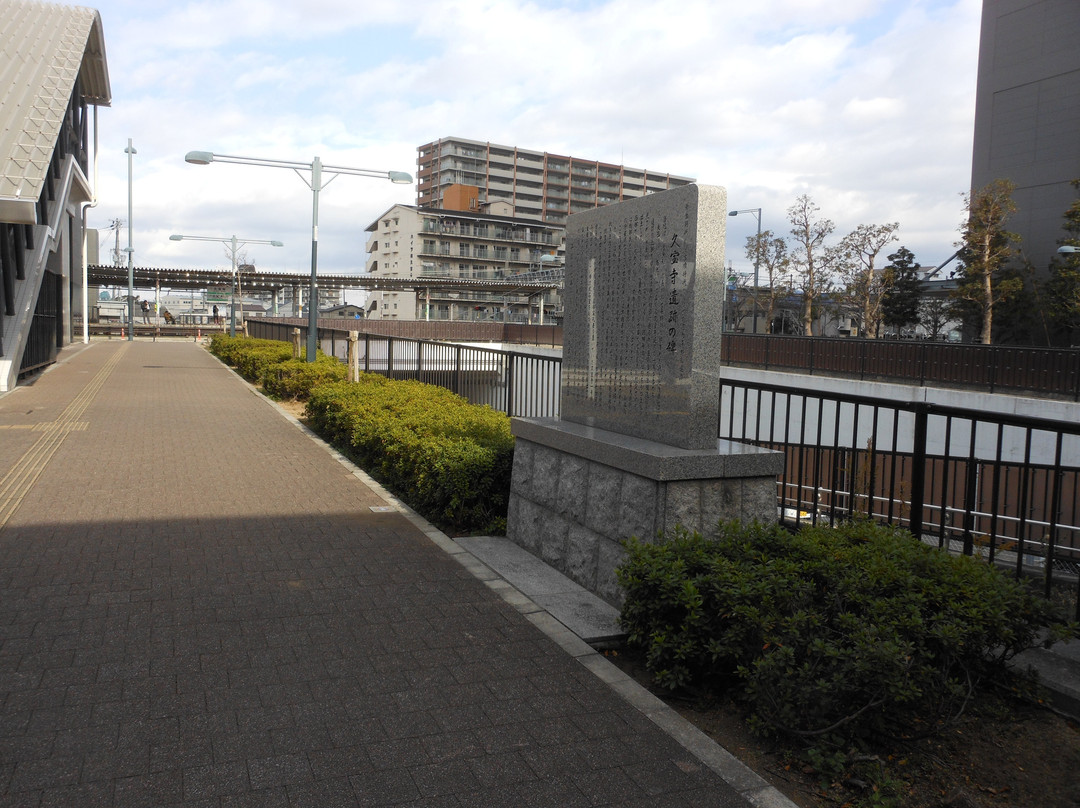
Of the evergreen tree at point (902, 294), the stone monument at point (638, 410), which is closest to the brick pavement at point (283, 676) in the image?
the stone monument at point (638, 410)

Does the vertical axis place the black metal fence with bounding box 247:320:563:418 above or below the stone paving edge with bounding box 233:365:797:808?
above

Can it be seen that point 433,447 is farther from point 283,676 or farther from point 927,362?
point 927,362

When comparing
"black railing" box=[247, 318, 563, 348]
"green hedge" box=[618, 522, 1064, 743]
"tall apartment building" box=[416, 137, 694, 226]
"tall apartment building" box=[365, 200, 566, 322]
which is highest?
"tall apartment building" box=[416, 137, 694, 226]

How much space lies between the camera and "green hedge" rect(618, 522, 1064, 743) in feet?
11.2

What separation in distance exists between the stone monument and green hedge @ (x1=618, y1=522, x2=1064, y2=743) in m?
0.51

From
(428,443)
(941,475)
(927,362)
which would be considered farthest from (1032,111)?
(428,443)

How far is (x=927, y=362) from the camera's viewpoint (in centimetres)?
2058

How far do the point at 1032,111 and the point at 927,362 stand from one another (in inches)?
718

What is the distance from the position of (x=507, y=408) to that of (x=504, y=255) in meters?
87.8

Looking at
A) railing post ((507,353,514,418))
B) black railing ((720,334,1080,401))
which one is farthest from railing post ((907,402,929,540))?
black railing ((720,334,1080,401))

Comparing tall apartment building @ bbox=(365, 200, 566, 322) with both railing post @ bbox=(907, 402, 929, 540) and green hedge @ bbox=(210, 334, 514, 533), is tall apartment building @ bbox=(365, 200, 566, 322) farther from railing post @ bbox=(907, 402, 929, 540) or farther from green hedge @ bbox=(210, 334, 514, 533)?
railing post @ bbox=(907, 402, 929, 540)

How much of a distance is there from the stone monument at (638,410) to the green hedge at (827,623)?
51 centimetres

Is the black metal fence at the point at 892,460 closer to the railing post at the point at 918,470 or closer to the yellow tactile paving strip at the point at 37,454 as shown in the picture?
the railing post at the point at 918,470

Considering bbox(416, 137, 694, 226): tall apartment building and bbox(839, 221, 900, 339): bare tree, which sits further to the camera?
bbox(416, 137, 694, 226): tall apartment building
